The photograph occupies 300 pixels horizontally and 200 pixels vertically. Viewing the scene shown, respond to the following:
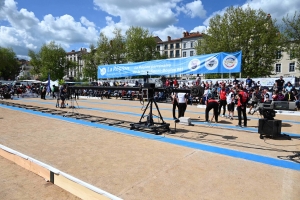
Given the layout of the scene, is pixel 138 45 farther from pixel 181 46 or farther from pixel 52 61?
pixel 52 61

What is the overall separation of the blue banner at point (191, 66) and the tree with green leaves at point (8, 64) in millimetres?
68676

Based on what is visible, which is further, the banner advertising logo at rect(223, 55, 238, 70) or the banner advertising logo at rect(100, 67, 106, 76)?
the banner advertising logo at rect(100, 67, 106, 76)

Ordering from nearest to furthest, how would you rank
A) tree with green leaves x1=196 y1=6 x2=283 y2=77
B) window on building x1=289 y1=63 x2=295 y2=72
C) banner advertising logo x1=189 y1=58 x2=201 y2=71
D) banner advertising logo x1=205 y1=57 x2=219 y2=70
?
banner advertising logo x1=205 y1=57 x2=219 y2=70 < banner advertising logo x1=189 y1=58 x2=201 y2=71 < tree with green leaves x1=196 y1=6 x2=283 y2=77 < window on building x1=289 y1=63 x2=295 y2=72

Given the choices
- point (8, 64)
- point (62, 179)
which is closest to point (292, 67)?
point (62, 179)

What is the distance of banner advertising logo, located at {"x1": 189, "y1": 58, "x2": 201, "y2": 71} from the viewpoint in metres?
19.1

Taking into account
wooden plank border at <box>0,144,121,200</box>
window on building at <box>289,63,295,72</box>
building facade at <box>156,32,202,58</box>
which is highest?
building facade at <box>156,32,202,58</box>

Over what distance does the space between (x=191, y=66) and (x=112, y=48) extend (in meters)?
41.4

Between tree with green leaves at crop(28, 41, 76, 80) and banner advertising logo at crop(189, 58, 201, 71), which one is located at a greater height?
tree with green leaves at crop(28, 41, 76, 80)

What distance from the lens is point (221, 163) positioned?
4805 millimetres

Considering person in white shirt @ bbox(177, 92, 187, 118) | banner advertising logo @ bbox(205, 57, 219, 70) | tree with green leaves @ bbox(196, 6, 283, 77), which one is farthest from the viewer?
tree with green leaves @ bbox(196, 6, 283, 77)

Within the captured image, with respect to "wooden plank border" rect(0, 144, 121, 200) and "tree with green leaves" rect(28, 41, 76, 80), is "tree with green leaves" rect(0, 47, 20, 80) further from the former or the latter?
"wooden plank border" rect(0, 144, 121, 200)

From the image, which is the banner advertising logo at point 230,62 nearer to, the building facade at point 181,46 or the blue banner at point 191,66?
the blue banner at point 191,66

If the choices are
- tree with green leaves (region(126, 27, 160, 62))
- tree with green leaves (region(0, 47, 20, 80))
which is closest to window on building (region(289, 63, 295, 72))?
tree with green leaves (region(126, 27, 160, 62))

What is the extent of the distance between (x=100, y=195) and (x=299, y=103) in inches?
625
